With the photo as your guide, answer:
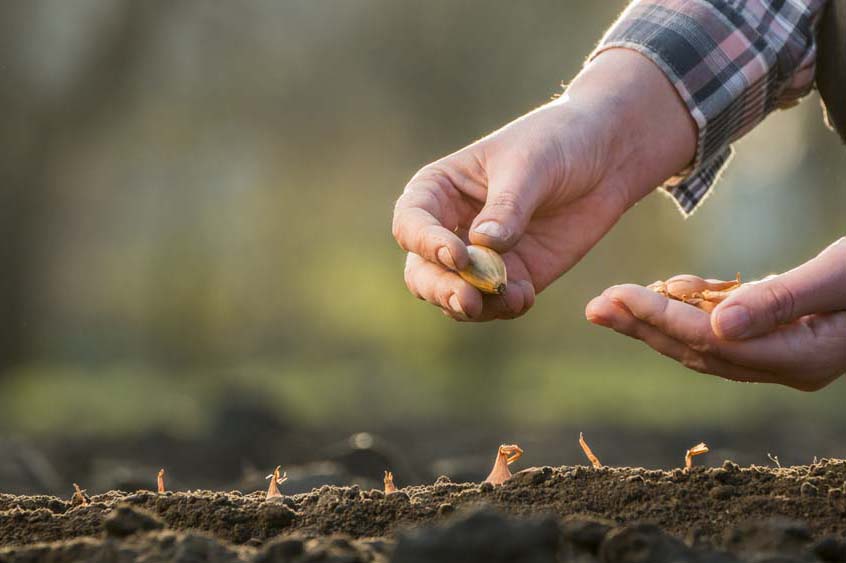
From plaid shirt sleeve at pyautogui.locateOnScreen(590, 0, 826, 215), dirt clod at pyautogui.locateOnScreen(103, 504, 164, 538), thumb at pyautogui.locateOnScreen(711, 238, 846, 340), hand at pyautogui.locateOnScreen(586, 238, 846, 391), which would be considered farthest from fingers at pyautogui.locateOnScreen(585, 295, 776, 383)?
dirt clod at pyautogui.locateOnScreen(103, 504, 164, 538)

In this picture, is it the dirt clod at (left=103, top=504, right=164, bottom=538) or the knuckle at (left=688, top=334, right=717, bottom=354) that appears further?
the knuckle at (left=688, top=334, right=717, bottom=354)

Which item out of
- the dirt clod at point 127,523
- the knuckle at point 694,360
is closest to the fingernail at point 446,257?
the knuckle at point 694,360

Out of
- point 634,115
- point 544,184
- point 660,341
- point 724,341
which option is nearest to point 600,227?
point 634,115

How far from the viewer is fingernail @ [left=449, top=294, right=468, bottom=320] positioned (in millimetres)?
2176

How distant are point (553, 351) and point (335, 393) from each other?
366cm

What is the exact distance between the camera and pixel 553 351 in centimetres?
1305

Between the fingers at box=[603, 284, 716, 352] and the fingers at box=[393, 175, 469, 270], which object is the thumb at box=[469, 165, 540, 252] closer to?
the fingers at box=[393, 175, 469, 270]

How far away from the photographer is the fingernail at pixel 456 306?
2.18m

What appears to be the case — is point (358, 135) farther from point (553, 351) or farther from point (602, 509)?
point (602, 509)

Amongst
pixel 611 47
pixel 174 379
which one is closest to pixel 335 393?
pixel 174 379

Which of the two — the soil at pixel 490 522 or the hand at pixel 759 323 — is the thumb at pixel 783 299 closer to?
the hand at pixel 759 323

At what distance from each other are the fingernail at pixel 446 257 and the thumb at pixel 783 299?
1.66 ft

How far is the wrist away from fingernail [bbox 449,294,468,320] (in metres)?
0.64

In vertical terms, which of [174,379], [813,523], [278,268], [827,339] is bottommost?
[813,523]
